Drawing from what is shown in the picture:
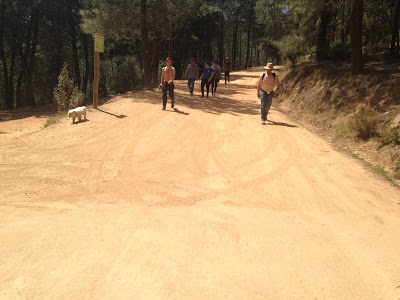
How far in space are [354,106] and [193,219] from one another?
7.11m

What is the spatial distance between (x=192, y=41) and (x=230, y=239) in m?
29.2

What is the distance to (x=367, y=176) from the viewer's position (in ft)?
21.4

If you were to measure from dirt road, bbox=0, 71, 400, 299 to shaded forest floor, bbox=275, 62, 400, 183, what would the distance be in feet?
2.47

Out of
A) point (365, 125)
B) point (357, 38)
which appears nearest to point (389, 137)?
point (365, 125)

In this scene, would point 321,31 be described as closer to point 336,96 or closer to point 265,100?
point 336,96

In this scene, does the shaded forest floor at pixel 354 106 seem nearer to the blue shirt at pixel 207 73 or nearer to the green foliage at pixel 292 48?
the green foliage at pixel 292 48

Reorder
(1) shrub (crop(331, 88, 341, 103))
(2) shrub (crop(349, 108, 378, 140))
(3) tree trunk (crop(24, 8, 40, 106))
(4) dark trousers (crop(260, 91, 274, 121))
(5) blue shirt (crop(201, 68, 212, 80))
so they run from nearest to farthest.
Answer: (2) shrub (crop(349, 108, 378, 140)) < (4) dark trousers (crop(260, 91, 274, 121)) < (1) shrub (crop(331, 88, 341, 103)) < (5) blue shirt (crop(201, 68, 212, 80)) < (3) tree trunk (crop(24, 8, 40, 106))

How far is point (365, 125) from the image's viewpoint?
819 centimetres

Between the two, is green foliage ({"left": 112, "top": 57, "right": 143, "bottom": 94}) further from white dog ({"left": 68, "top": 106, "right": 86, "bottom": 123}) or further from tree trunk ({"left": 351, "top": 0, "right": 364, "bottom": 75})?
tree trunk ({"left": 351, "top": 0, "right": 364, "bottom": 75})

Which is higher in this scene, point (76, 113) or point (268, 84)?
point (268, 84)

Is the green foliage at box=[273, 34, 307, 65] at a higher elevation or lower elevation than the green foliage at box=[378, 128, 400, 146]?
higher

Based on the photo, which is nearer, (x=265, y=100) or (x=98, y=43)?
(x=265, y=100)

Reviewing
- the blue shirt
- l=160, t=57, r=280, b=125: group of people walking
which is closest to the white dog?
l=160, t=57, r=280, b=125: group of people walking

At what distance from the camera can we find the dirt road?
11.3 feet
